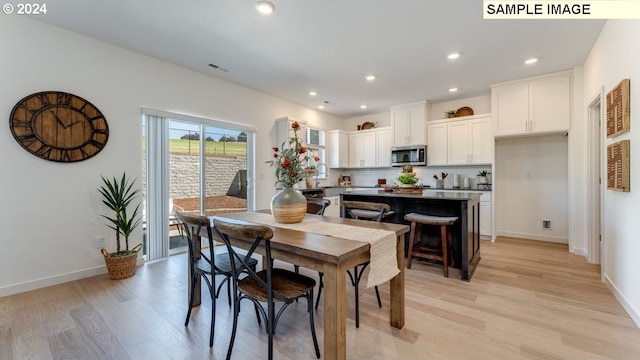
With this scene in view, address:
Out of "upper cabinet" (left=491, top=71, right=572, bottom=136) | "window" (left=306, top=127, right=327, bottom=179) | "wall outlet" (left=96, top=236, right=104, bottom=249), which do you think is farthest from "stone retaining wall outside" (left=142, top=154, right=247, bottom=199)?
"upper cabinet" (left=491, top=71, right=572, bottom=136)

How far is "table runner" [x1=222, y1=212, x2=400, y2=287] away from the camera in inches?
62.8

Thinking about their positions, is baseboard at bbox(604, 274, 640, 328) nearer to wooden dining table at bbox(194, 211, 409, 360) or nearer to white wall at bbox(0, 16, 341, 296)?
wooden dining table at bbox(194, 211, 409, 360)

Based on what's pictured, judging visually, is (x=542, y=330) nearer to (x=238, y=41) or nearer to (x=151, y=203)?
(x=238, y=41)

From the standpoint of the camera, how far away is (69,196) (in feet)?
9.48

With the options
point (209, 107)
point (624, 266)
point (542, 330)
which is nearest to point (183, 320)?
point (542, 330)

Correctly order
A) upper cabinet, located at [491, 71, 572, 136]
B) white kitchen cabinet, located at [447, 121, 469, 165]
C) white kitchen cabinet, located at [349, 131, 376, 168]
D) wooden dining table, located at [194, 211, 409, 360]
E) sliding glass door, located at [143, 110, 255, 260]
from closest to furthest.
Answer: wooden dining table, located at [194, 211, 409, 360] < sliding glass door, located at [143, 110, 255, 260] < upper cabinet, located at [491, 71, 572, 136] < white kitchen cabinet, located at [447, 121, 469, 165] < white kitchen cabinet, located at [349, 131, 376, 168]

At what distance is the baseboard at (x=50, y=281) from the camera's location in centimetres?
256

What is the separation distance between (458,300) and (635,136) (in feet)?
6.28

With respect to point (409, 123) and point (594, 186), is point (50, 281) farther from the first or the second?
point (594, 186)

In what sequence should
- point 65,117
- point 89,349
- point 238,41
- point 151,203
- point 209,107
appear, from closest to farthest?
point 89,349 < point 65,117 < point 238,41 < point 151,203 < point 209,107

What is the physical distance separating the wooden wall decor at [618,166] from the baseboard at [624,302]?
0.92m

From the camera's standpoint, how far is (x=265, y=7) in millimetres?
2424

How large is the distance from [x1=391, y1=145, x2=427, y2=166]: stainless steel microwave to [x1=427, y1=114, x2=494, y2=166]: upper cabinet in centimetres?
15

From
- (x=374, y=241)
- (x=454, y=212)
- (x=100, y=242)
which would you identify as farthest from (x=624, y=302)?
(x=100, y=242)
